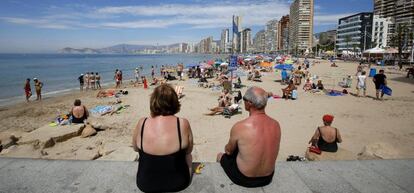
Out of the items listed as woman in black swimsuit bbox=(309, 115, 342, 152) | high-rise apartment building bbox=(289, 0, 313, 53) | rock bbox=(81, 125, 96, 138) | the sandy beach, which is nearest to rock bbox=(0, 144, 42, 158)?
the sandy beach

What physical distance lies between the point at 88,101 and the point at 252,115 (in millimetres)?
15813

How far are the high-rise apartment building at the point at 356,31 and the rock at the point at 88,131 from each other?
107089 mm

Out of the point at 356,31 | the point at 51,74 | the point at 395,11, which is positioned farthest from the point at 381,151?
the point at 395,11

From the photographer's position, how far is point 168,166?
248cm

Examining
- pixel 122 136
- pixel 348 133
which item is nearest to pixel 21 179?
pixel 122 136

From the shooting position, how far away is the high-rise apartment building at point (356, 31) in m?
105

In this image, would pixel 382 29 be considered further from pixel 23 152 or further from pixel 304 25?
pixel 23 152

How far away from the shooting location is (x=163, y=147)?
2459 mm

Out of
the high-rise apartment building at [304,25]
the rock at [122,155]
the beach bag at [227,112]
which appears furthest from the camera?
the high-rise apartment building at [304,25]

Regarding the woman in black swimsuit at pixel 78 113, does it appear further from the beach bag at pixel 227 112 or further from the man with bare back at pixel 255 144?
the man with bare back at pixel 255 144

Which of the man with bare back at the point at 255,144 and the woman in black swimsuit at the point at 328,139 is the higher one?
the man with bare back at the point at 255,144

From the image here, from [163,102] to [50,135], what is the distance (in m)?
6.25

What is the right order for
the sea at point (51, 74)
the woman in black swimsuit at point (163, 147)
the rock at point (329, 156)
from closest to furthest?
the woman in black swimsuit at point (163, 147)
the rock at point (329, 156)
the sea at point (51, 74)

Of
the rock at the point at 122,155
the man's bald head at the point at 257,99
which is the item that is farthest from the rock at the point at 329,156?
the rock at the point at 122,155
